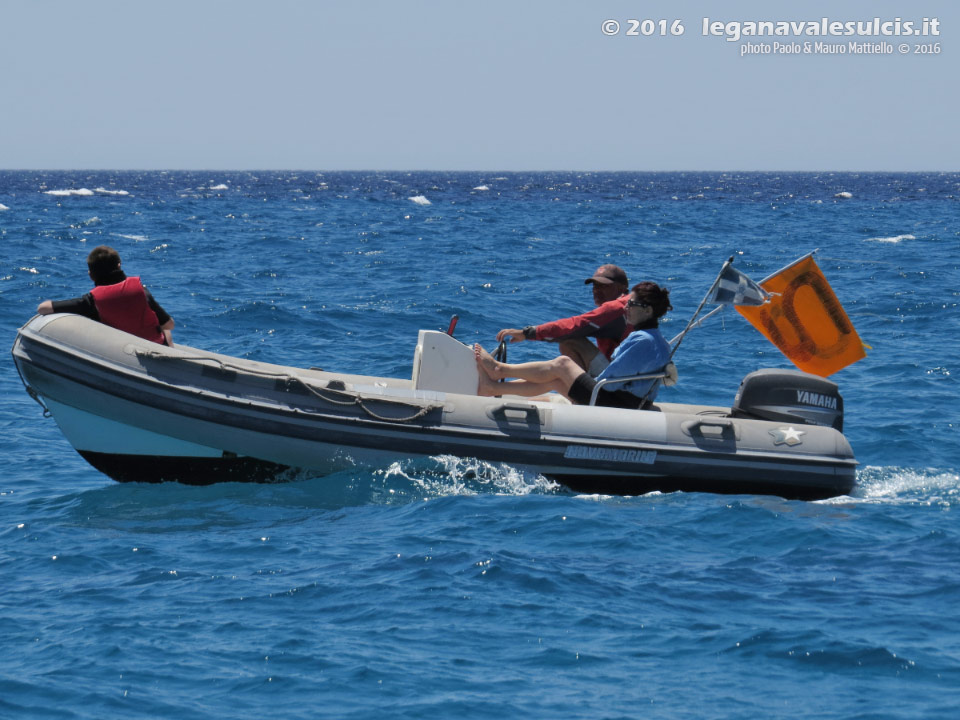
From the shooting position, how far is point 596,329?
7363mm

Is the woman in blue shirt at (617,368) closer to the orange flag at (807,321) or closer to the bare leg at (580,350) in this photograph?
the bare leg at (580,350)

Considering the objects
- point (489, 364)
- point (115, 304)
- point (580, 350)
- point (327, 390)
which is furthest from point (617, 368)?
point (115, 304)

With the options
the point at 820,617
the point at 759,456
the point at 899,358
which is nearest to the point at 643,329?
the point at 759,456

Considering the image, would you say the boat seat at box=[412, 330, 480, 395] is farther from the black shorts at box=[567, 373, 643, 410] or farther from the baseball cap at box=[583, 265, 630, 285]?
the baseball cap at box=[583, 265, 630, 285]

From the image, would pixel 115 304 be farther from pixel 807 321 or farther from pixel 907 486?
pixel 907 486

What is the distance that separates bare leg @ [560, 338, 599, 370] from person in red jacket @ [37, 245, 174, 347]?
2.80 m

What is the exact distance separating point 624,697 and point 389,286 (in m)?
15.1

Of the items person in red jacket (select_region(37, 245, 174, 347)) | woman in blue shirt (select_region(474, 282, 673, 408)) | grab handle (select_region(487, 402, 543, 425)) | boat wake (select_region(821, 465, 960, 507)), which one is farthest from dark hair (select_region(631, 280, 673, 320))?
person in red jacket (select_region(37, 245, 174, 347))

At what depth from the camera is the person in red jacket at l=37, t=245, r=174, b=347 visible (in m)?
7.25

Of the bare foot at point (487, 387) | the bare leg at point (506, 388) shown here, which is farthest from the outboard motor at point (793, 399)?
the bare foot at point (487, 387)

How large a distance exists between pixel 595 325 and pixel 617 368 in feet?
1.17

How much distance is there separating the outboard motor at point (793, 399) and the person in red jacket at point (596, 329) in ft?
3.21

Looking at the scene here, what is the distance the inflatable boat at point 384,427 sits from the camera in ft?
23.2

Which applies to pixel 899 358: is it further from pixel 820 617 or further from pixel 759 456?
pixel 820 617
